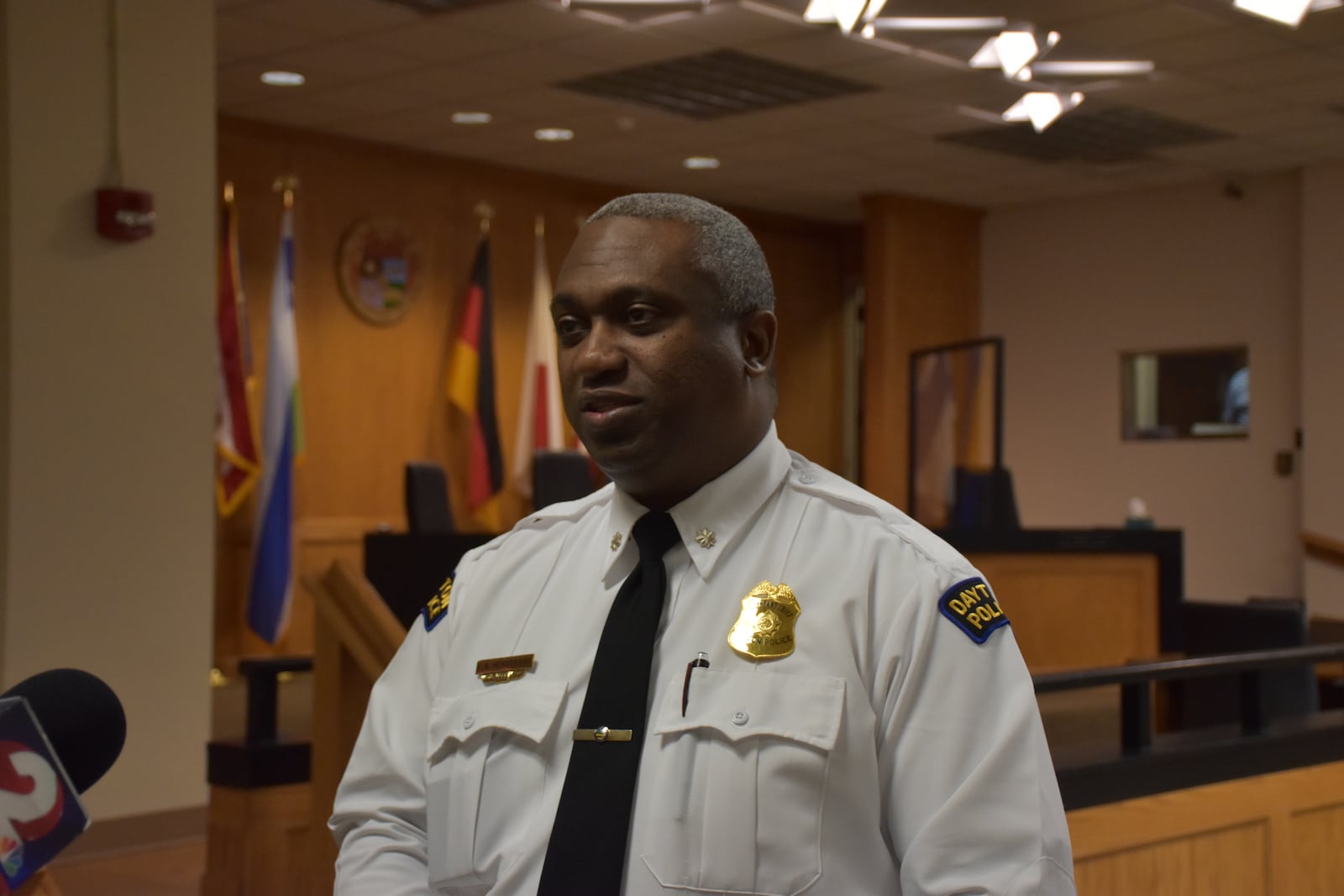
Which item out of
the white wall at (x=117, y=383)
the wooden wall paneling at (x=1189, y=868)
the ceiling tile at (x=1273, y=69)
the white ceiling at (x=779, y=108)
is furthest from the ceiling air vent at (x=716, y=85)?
the wooden wall paneling at (x=1189, y=868)

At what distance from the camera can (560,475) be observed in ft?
20.8

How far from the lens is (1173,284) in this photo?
10133mm

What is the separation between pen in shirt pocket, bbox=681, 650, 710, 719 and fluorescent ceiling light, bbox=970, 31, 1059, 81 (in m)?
5.36

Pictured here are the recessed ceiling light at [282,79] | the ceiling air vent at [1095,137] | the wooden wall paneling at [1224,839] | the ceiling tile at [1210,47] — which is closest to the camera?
the wooden wall paneling at [1224,839]

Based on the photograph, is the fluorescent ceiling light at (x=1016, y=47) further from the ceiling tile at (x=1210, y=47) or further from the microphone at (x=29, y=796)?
the microphone at (x=29, y=796)

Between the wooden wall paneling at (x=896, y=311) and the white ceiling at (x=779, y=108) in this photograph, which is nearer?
the white ceiling at (x=779, y=108)

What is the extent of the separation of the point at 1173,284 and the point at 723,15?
5198mm

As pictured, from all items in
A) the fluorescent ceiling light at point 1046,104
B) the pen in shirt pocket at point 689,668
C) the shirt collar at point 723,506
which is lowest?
the pen in shirt pocket at point 689,668

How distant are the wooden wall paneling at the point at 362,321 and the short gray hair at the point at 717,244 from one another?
6684 mm

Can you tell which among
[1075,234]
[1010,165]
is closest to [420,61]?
[1010,165]

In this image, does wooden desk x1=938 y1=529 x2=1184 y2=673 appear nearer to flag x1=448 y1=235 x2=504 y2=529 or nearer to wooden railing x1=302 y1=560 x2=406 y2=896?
flag x1=448 y1=235 x2=504 y2=529

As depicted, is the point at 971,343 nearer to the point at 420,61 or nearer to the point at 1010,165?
the point at 1010,165

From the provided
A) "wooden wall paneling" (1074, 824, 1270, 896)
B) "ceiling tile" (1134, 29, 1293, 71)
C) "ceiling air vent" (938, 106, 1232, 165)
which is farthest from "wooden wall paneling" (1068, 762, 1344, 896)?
"ceiling air vent" (938, 106, 1232, 165)

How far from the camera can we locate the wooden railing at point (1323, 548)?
907cm
